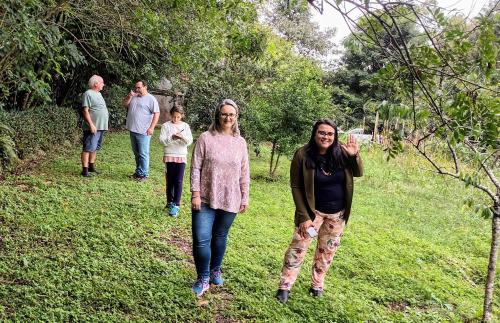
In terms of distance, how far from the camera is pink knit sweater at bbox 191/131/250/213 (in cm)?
337

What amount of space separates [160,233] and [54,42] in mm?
3250

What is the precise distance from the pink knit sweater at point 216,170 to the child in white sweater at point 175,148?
1861mm

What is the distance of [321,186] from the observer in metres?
3.60

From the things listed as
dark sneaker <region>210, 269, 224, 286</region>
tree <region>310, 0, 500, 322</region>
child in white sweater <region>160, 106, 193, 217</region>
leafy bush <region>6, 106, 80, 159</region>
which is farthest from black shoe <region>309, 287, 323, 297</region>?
leafy bush <region>6, 106, 80, 159</region>

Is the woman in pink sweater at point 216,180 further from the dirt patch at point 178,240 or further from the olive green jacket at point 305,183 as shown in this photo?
the dirt patch at point 178,240

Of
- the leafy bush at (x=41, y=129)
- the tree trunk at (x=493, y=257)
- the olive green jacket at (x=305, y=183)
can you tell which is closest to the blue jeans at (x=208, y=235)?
the olive green jacket at (x=305, y=183)

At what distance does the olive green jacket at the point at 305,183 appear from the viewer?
11.6 ft

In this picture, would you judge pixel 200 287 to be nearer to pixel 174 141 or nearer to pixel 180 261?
pixel 180 261

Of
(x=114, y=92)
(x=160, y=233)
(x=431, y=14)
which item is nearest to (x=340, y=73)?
(x=114, y=92)

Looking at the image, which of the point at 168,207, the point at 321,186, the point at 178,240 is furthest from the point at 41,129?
the point at 321,186

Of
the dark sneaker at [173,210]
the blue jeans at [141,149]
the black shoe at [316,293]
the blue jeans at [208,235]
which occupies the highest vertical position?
the blue jeans at [141,149]

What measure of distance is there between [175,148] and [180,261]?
1.57m

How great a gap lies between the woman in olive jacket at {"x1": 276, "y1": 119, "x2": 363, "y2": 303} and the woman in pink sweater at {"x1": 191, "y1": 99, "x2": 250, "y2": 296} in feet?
1.73

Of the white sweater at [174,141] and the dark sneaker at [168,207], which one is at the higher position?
the white sweater at [174,141]
